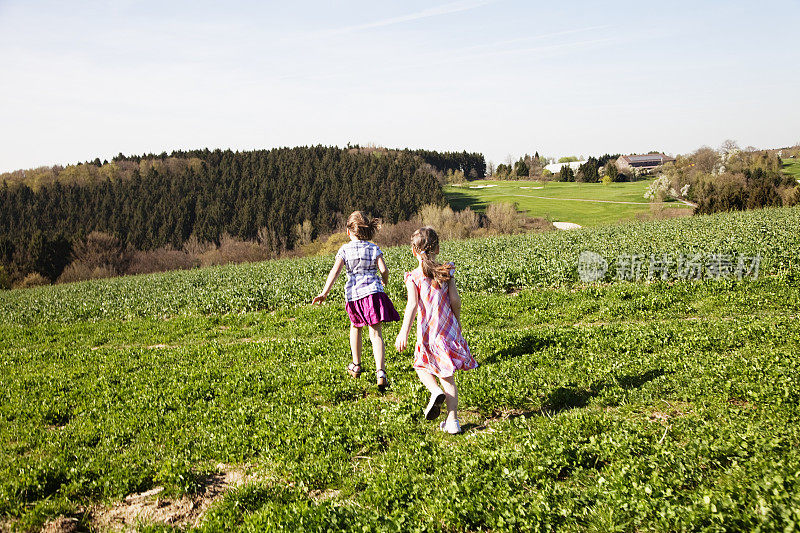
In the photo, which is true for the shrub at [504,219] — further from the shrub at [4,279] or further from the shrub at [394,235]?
the shrub at [4,279]

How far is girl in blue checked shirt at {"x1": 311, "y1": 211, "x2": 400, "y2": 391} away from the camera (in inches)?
294

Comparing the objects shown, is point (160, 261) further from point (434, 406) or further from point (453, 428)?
point (453, 428)

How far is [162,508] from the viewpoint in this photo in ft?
16.1

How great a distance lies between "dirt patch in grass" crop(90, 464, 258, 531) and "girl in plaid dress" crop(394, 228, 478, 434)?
7.42 ft

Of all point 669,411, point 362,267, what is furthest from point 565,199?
point 669,411

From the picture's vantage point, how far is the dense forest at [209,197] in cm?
9594

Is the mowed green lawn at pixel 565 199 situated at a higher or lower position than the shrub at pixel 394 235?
higher

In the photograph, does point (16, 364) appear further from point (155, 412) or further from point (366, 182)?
point (366, 182)

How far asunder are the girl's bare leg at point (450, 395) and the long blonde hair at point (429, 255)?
3.78 ft

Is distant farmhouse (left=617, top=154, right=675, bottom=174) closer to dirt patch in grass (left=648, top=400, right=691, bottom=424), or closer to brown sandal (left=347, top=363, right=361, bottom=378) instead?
brown sandal (left=347, top=363, right=361, bottom=378)

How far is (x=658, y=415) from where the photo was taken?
19.1 feet

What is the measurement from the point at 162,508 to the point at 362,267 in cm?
401

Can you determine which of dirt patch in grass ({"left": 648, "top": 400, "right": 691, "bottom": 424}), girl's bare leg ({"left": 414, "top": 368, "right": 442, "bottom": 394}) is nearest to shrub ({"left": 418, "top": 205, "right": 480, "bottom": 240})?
dirt patch in grass ({"left": 648, "top": 400, "right": 691, "bottom": 424})

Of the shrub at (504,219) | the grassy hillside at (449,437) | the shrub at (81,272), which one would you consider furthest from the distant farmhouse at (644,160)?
the grassy hillside at (449,437)
